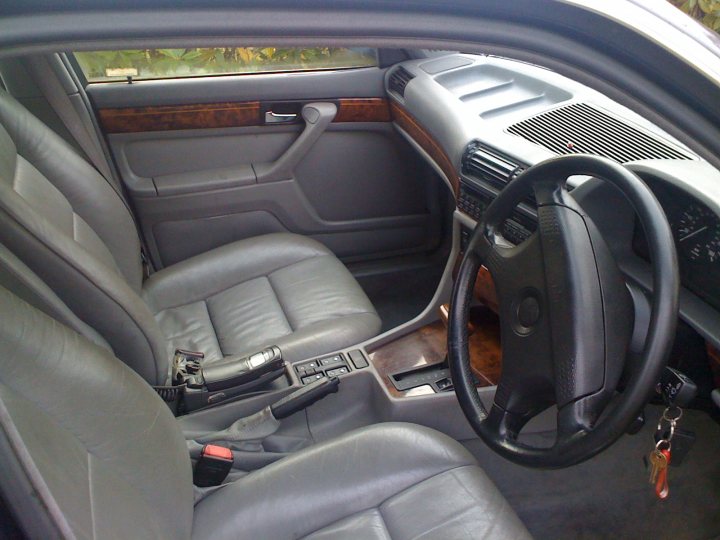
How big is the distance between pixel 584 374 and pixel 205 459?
0.66 m

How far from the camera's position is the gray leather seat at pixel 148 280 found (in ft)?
3.54

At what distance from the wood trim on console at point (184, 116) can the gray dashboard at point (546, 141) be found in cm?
34

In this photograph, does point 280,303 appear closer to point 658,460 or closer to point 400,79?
point 400,79

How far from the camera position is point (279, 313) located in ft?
5.57

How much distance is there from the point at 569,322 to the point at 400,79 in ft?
4.11

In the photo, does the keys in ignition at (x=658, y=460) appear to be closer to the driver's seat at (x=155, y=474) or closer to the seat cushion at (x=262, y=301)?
the driver's seat at (x=155, y=474)

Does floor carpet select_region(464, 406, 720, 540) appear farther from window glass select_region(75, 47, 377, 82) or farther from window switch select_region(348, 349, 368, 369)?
window glass select_region(75, 47, 377, 82)

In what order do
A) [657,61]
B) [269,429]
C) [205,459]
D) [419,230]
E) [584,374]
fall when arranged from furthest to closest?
[419,230] → [269,429] → [205,459] → [584,374] → [657,61]

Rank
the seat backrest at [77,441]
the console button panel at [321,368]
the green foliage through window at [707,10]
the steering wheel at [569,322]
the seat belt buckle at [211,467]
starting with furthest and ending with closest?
the console button panel at [321,368], the green foliage through window at [707,10], the seat belt buckle at [211,467], the steering wheel at [569,322], the seat backrest at [77,441]

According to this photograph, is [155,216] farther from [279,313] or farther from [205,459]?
[205,459]

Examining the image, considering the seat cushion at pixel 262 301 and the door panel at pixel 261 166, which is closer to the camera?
the seat cushion at pixel 262 301

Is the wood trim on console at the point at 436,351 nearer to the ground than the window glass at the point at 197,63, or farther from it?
nearer to the ground

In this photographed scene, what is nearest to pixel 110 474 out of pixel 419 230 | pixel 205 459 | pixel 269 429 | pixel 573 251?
pixel 205 459

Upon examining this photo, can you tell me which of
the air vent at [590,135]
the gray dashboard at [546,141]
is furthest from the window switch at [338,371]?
the air vent at [590,135]
